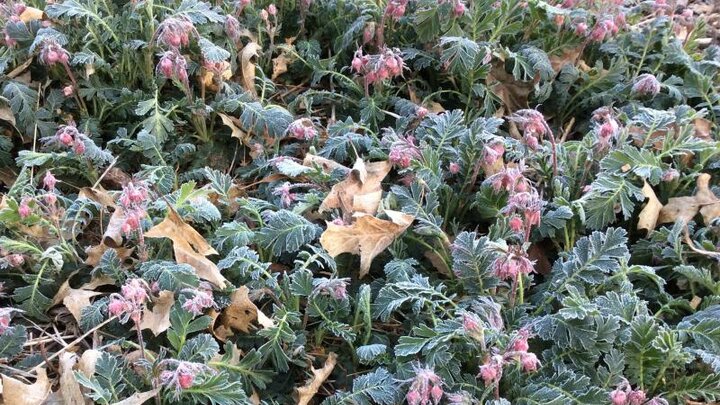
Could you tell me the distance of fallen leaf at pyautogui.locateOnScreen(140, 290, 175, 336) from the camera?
2.15 meters

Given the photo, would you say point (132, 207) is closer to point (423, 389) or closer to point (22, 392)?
point (22, 392)

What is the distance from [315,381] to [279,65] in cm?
157

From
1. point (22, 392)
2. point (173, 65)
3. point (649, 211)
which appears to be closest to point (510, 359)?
point (649, 211)

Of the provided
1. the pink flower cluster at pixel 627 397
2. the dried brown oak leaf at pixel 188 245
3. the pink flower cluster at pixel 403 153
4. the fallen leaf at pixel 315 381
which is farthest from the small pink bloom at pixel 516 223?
the dried brown oak leaf at pixel 188 245

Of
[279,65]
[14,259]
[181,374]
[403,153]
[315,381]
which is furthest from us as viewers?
[279,65]

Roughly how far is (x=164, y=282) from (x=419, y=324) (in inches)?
30.9

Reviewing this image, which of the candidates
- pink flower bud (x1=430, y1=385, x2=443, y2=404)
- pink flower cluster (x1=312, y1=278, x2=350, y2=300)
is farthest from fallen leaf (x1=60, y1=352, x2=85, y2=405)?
pink flower bud (x1=430, y1=385, x2=443, y2=404)

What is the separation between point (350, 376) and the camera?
222 cm

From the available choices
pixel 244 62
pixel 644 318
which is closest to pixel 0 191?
pixel 244 62

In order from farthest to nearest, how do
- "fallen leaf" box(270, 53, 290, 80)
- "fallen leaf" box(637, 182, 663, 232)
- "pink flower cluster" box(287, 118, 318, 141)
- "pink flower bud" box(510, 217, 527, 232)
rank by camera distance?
"fallen leaf" box(270, 53, 290, 80)
"pink flower cluster" box(287, 118, 318, 141)
"fallen leaf" box(637, 182, 663, 232)
"pink flower bud" box(510, 217, 527, 232)

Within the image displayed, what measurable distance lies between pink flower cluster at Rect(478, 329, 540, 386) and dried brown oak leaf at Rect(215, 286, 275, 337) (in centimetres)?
72

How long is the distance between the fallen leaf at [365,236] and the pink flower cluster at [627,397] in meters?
0.81

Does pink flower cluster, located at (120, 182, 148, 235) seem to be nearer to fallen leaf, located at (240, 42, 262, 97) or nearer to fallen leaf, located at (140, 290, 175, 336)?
fallen leaf, located at (140, 290, 175, 336)

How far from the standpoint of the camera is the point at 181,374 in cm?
186
